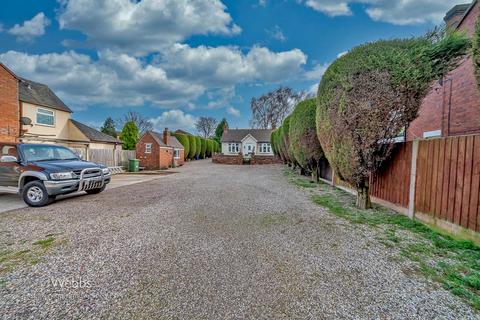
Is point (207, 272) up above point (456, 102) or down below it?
below

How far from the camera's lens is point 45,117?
1547 cm

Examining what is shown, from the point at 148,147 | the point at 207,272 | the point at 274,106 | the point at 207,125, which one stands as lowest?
the point at 207,272

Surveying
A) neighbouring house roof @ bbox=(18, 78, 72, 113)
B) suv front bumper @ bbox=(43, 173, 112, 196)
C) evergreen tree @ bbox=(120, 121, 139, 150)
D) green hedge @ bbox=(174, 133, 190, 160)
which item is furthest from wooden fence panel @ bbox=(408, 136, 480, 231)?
green hedge @ bbox=(174, 133, 190, 160)

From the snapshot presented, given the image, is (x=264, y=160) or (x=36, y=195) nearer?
(x=36, y=195)

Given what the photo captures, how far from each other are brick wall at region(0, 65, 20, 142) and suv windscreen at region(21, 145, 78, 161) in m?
6.99

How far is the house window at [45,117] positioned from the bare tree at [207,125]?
4567 centimetres

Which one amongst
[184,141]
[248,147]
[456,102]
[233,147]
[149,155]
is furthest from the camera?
[233,147]

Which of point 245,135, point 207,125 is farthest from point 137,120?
point 245,135

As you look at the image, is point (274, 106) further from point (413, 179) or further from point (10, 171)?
point (10, 171)

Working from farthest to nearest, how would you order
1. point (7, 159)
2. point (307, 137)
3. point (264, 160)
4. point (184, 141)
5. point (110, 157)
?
point (184, 141)
point (264, 160)
point (110, 157)
point (307, 137)
point (7, 159)

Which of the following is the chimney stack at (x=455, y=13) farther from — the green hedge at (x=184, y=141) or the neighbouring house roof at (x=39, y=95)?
the green hedge at (x=184, y=141)

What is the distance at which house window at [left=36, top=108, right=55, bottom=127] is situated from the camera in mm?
14920

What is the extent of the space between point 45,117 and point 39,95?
1.72 metres

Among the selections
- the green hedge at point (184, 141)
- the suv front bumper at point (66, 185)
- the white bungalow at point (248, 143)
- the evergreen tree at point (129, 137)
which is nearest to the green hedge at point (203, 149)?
the white bungalow at point (248, 143)
